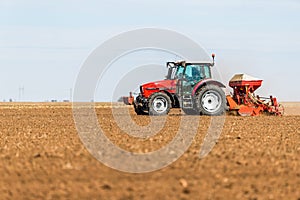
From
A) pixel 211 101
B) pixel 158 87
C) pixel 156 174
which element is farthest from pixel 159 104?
pixel 156 174

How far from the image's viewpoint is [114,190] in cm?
784

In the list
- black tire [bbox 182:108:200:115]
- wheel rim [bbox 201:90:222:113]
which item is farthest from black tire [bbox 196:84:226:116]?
black tire [bbox 182:108:200:115]

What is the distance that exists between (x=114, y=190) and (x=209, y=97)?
15.8 meters

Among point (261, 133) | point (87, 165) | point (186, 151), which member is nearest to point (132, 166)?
point (87, 165)

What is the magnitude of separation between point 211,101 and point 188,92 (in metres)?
0.97

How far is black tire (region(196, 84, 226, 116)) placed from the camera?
23172mm

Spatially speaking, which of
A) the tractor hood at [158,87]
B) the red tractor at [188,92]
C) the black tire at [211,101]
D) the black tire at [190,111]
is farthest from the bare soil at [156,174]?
the black tire at [190,111]

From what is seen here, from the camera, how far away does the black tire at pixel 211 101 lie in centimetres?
2317

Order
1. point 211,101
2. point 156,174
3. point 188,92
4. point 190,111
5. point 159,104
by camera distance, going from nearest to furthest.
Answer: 1. point 156,174
2. point 188,92
3. point 211,101
4. point 159,104
5. point 190,111

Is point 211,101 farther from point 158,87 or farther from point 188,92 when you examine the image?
point 158,87

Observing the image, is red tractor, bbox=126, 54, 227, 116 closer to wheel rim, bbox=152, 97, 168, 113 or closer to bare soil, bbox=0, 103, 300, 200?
wheel rim, bbox=152, 97, 168, 113

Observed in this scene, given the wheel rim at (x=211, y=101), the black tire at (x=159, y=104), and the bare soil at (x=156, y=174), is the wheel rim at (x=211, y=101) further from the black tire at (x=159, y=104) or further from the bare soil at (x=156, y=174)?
the bare soil at (x=156, y=174)

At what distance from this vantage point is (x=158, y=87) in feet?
A: 78.0

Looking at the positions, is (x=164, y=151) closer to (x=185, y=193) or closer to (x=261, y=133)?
(x=185, y=193)
